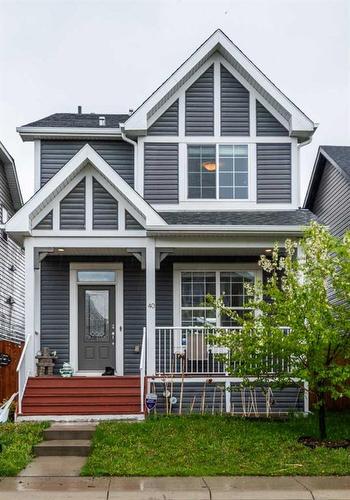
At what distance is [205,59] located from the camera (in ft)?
54.5

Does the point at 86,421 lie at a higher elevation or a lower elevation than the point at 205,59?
lower

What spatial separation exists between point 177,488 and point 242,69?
1043cm

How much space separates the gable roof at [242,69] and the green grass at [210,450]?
6.72m

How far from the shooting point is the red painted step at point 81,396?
13.5 meters

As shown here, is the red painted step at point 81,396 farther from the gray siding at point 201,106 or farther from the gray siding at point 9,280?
the gray siding at point 9,280

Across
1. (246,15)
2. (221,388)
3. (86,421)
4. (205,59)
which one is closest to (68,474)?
(86,421)

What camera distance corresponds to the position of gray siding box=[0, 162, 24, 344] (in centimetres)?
2245

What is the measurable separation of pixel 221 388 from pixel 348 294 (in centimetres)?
341

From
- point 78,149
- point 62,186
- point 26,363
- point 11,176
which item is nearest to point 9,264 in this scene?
point 11,176

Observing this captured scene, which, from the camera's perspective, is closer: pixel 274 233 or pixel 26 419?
pixel 26 419

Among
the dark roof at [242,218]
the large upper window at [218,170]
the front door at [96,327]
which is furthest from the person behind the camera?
the large upper window at [218,170]

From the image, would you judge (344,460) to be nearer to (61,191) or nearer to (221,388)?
(221,388)

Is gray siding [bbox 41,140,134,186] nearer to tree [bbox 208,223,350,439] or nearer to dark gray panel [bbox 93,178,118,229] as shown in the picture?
dark gray panel [bbox 93,178,118,229]

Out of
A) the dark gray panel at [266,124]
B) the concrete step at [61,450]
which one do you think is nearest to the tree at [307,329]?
the concrete step at [61,450]
